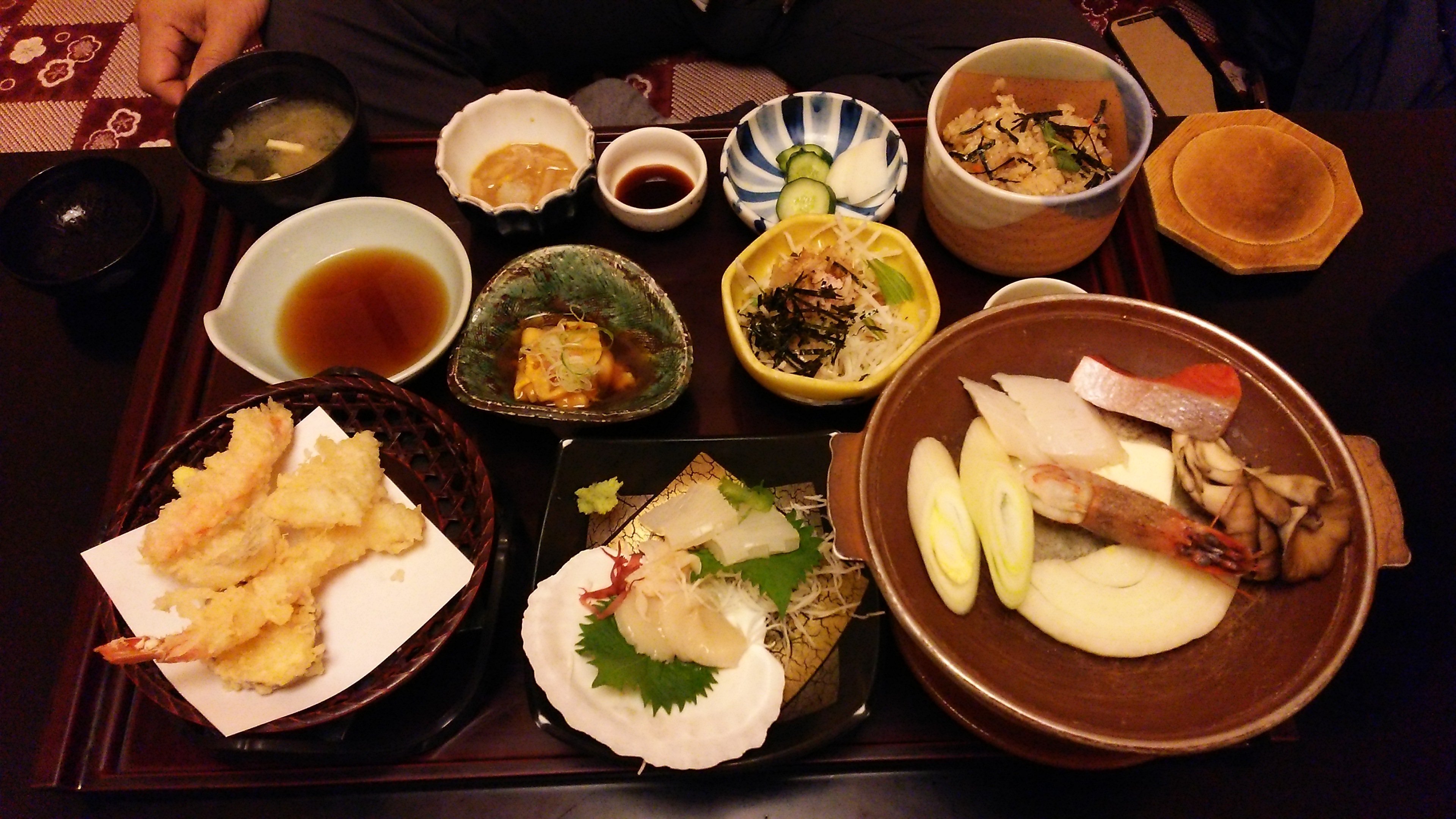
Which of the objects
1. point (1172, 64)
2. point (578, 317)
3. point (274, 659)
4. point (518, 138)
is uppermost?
point (518, 138)

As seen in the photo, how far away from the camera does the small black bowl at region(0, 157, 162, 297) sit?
1825 mm

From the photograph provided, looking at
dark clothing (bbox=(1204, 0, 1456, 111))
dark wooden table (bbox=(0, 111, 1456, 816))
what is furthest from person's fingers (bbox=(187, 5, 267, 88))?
dark clothing (bbox=(1204, 0, 1456, 111))

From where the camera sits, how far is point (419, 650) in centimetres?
133

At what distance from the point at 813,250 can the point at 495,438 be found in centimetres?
90

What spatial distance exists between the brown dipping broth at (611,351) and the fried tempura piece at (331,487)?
0.39 meters

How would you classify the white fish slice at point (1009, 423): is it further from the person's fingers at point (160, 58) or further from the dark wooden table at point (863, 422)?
the person's fingers at point (160, 58)

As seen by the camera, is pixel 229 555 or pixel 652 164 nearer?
pixel 229 555

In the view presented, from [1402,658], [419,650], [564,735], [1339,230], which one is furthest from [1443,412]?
[419,650]

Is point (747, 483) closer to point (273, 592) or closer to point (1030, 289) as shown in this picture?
point (1030, 289)

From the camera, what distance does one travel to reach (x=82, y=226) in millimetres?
1922

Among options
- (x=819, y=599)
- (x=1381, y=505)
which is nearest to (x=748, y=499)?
(x=819, y=599)

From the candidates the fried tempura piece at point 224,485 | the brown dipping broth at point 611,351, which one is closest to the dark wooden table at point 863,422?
the brown dipping broth at point 611,351

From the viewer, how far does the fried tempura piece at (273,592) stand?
1246 millimetres

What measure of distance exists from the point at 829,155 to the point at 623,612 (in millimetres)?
1369
